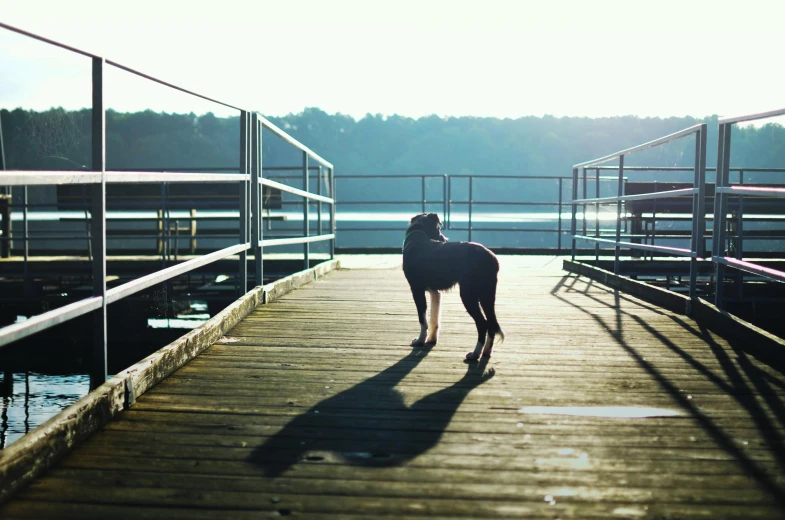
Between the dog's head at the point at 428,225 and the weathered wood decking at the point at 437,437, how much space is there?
528 millimetres

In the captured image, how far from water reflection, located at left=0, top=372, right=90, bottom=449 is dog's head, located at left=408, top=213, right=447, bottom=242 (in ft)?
6.99

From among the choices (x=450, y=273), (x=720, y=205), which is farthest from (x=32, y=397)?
(x=720, y=205)

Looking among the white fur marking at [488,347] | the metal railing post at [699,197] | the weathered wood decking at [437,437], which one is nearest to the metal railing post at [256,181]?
the weathered wood decking at [437,437]

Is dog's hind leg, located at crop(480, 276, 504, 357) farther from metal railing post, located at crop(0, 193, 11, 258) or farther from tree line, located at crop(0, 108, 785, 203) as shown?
tree line, located at crop(0, 108, 785, 203)

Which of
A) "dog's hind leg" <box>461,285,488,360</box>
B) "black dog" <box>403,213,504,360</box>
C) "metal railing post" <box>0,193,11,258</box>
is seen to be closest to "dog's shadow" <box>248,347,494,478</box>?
"dog's hind leg" <box>461,285,488,360</box>

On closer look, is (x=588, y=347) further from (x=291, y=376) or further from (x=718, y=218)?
(x=291, y=376)

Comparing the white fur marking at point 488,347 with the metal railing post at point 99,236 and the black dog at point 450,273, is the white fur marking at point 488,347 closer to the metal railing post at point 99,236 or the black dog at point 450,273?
the black dog at point 450,273

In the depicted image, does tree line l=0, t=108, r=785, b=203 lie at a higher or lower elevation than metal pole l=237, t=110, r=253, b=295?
higher

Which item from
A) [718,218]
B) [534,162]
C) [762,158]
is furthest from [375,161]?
[718,218]

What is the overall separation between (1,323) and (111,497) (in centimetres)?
662

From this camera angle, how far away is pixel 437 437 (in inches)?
83.0

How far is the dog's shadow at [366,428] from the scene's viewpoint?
6.38ft

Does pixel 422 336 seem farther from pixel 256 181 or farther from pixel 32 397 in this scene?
pixel 32 397

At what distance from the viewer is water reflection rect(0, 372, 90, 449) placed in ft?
13.1
